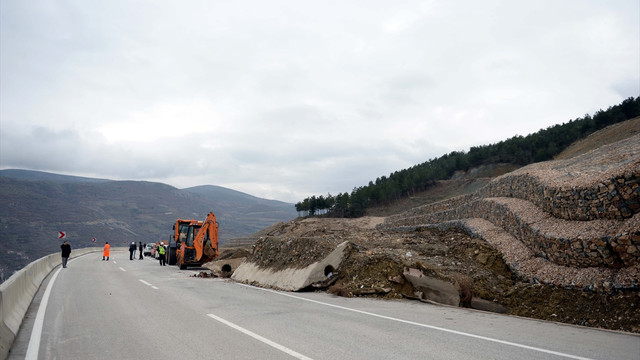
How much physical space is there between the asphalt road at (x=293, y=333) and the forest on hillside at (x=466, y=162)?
6968 cm

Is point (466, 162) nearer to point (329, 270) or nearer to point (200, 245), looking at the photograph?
point (200, 245)

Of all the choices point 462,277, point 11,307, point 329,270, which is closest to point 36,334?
point 11,307

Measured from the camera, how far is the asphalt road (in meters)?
6.09

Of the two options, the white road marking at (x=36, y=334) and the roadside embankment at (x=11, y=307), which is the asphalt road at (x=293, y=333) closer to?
the white road marking at (x=36, y=334)

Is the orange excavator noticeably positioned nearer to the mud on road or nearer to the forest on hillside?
the mud on road

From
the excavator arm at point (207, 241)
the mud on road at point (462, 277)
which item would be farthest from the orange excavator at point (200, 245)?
the mud on road at point (462, 277)

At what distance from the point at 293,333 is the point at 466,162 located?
86120 mm

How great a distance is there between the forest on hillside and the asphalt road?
6968 cm

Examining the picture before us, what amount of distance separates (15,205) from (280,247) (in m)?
145

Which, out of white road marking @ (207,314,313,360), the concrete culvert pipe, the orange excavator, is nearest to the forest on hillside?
the orange excavator

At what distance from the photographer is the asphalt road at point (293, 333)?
20.0ft

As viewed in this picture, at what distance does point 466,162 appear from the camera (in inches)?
3435

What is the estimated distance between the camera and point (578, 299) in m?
9.98

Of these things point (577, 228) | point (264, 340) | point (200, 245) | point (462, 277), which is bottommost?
point (264, 340)
